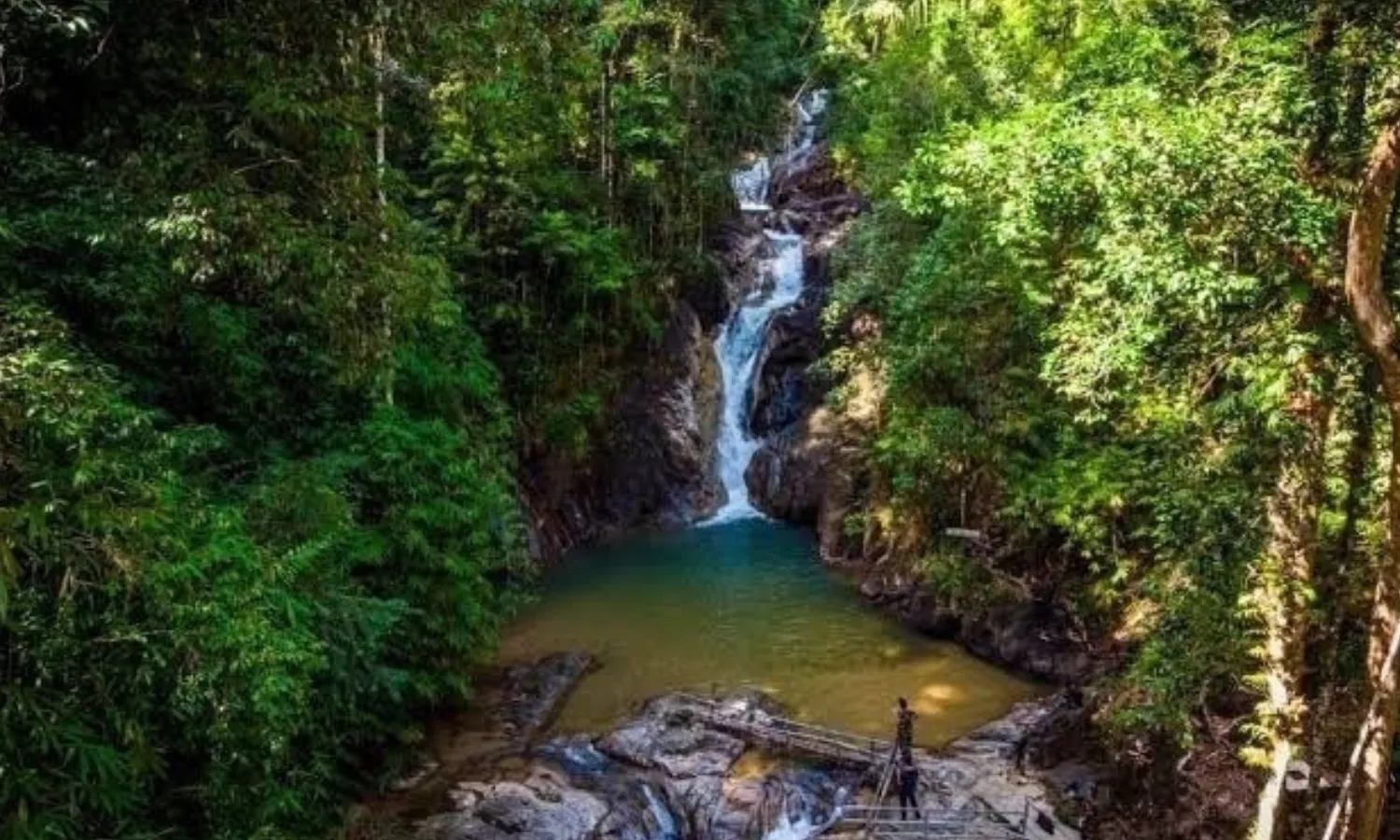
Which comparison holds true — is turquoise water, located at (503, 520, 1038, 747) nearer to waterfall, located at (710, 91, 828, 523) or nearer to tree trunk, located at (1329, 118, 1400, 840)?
waterfall, located at (710, 91, 828, 523)

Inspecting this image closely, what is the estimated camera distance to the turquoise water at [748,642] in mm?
14852

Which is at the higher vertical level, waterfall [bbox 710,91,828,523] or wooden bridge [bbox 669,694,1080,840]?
waterfall [bbox 710,91,828,523]

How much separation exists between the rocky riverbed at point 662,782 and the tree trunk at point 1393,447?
483 cm

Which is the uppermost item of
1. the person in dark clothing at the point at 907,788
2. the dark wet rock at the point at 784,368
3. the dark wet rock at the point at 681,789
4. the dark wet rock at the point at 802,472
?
the dark wet rock at the point at 784,368

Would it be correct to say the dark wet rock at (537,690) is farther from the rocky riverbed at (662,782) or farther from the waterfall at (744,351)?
the waterfall at (744,351)

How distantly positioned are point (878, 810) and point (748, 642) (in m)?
6.55

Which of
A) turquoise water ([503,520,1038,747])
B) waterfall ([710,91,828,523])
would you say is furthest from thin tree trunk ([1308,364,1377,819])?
waterfall ([710,91,828,523])

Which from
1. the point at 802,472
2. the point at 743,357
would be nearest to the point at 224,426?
the point at 802,472

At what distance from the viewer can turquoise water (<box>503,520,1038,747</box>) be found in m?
14.9

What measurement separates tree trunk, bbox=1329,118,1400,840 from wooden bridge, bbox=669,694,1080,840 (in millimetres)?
4254

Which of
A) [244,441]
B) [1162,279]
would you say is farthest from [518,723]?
[1162,279]

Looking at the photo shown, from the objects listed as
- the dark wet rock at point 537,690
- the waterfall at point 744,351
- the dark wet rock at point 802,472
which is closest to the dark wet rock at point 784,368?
the waterfall at point 744,351

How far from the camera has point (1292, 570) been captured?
7234 millimetres

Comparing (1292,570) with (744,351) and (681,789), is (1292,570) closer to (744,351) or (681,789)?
(681,789)
